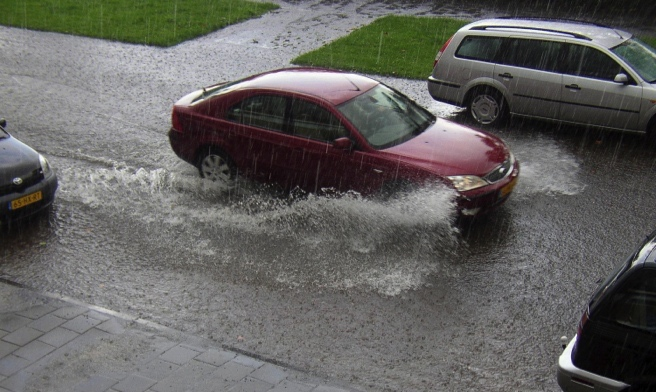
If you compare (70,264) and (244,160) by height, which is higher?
(244,160)

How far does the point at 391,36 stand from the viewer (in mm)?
18203

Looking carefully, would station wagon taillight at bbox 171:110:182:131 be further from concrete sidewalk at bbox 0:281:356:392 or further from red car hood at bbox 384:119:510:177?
concrete sidewalk at bbox 0:281:356:392

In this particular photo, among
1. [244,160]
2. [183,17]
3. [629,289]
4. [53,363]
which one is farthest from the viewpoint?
[183,17]

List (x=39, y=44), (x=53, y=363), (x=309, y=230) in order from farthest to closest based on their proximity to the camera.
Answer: (x=39, y=44), (x=309, y=230), (x=53, y=363)

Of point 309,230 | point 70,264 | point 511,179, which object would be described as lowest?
point 70,264

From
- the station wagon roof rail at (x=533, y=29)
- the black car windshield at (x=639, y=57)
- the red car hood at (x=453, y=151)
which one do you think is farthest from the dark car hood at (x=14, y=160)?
the black car windshield at (x=639, y=57)

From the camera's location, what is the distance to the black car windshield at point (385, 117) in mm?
9064

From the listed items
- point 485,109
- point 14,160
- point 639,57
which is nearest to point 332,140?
point 14,160

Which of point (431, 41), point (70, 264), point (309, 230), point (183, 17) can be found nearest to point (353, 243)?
point (309, 230)

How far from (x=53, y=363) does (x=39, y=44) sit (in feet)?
44.6

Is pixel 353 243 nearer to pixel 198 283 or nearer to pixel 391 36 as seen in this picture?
pixel 198 283

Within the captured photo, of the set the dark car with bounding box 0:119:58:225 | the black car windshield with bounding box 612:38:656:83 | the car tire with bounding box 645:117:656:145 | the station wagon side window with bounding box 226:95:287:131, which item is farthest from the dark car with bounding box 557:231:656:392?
the black car windshield with bounding box 612:38:656:83

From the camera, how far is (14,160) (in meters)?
9.33

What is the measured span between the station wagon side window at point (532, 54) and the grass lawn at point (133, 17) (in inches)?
363
